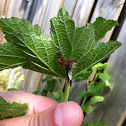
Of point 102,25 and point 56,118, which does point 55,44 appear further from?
point 56,118

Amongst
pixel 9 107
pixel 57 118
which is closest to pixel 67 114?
pixel 57 118

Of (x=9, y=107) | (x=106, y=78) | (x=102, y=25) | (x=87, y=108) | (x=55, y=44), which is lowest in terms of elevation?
(x=87, y=108)

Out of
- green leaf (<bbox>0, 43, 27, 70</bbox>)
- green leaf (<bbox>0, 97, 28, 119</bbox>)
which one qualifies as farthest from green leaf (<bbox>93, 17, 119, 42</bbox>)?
green leaf (<bbox>0, 97, 28, 119</bbox>)

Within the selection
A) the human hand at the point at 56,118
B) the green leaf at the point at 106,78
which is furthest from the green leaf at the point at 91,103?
the human hand at the point at 56,118

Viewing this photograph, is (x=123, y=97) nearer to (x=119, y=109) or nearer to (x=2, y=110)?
(x=119, y=109)

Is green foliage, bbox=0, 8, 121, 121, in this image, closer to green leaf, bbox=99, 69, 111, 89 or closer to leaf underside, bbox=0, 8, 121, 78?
leaf underside, bbox=0, 8, 121, 78
